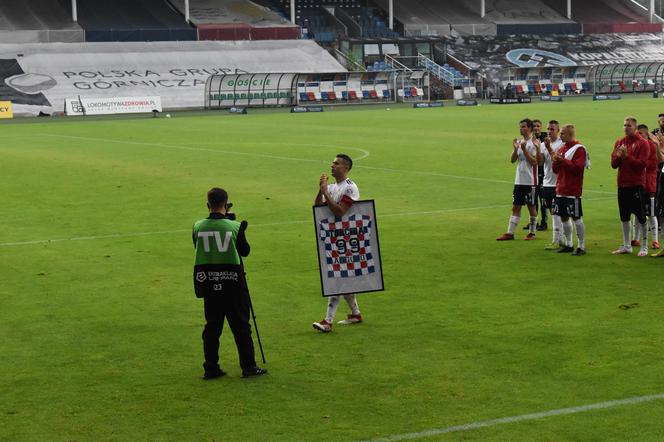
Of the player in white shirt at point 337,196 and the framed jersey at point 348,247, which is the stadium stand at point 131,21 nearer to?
the player in white shirt at point 337,196

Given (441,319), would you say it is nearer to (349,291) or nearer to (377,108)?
Answer: (349,291)

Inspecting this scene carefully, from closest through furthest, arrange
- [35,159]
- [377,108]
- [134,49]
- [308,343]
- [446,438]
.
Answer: [446,438] < [308,343] < [35,159] < [377,108] < [134,49]

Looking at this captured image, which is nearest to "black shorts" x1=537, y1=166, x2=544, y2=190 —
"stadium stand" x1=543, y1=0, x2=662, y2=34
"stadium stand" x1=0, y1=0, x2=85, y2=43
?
"stadium stand" x1=0, y1=0, x2=85, y2=43

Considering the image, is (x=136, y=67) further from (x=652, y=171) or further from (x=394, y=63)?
(x=652, y=171)

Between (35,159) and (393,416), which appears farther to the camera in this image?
(35,159)

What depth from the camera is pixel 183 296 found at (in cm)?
1662

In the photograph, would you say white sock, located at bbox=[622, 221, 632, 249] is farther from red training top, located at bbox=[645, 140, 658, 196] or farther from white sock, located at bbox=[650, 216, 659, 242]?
red training top, located at bbox=[645, 140, 658, 196]

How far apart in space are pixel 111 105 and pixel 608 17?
66.1 meters

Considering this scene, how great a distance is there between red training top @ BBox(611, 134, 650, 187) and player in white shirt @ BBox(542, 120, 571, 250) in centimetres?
112

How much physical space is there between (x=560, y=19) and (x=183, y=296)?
108762 millimetres

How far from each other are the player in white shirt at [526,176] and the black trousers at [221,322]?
10.2 m

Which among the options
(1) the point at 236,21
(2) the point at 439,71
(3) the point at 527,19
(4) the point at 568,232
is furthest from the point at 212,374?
(3) the point at 527,19

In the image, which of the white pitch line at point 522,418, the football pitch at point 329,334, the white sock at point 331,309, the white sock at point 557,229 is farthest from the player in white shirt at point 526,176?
the white pitch line at point 522,418

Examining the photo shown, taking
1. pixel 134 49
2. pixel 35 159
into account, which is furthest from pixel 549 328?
pixel 134 49
